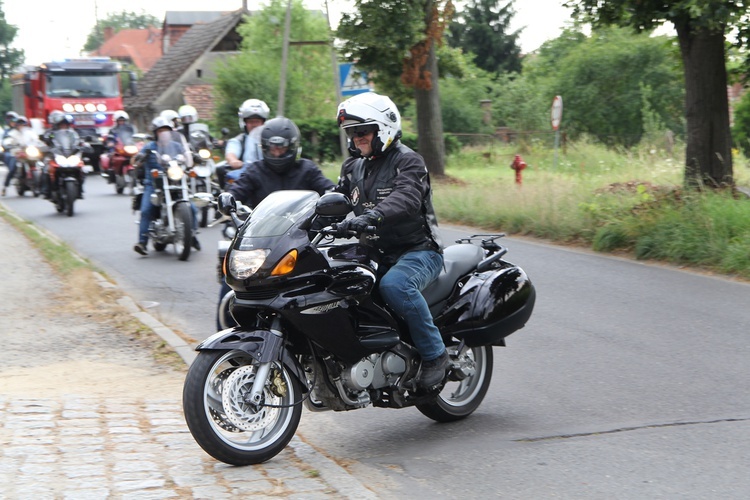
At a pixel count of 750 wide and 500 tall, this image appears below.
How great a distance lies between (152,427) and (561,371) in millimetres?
3061

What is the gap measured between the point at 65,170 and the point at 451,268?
1527 cm

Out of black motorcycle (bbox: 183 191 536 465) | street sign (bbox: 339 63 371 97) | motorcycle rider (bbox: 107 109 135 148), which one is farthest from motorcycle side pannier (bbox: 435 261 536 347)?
motorcycle rider (bbox: 107 109 135 148)

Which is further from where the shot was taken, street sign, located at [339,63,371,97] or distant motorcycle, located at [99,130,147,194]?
distant motorcycle, located at [99,130,147,194]

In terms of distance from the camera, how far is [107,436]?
18.4ft

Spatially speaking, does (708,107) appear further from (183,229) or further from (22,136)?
(22,136)

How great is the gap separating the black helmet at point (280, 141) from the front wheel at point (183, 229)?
21.1ft

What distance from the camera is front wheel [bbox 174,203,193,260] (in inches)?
541

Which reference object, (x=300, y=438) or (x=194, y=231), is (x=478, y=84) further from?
(x=300, y=438)

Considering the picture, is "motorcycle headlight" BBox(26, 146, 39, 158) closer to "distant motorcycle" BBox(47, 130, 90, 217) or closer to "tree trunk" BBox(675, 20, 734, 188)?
"distant motorcycle" BBox(47, 130, 90, 217)

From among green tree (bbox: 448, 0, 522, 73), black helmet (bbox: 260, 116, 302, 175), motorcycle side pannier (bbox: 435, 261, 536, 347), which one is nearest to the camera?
motorcycle side pannier (bbox: 435, 261, 536, 347)

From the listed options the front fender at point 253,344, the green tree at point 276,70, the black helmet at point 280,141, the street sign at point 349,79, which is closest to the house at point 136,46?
the green tree at point 276,70

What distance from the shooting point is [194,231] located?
14117mm

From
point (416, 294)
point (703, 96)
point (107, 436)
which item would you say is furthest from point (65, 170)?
point (416, 294)

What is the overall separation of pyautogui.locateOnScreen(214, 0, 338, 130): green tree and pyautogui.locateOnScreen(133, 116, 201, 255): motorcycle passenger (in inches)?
1025
